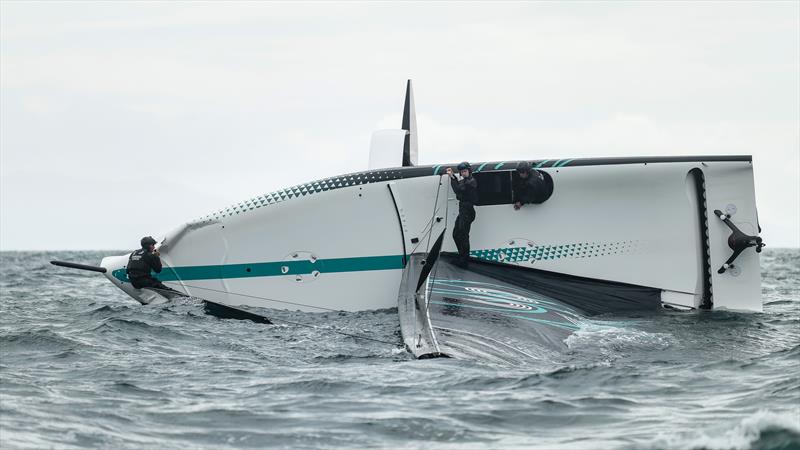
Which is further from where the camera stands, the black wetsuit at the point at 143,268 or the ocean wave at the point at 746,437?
the black wetsuit at the point at 143,268

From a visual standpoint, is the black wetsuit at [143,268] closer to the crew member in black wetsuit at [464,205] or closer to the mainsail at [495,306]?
the mainsail at [495,306]

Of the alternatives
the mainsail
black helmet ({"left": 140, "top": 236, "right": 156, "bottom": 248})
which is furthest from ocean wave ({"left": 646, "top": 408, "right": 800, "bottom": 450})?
black helmet ({"left": 140, "top": 236, "right": 156, "bottom": 248})

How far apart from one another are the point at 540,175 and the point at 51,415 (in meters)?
9.60

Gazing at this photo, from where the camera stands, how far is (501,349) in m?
11.7

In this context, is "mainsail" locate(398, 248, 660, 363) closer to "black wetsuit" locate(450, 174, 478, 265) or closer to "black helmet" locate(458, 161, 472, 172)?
"black wetsuit" locate(450, 174, 478, 265)

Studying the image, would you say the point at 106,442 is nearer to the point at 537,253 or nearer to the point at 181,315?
the point at 181,315

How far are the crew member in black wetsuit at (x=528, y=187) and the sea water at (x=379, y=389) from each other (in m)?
2.68

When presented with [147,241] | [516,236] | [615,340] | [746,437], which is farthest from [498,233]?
[746,437]

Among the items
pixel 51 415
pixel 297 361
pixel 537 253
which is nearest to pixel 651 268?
pixel 537 253

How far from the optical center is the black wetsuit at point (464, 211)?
1573cm

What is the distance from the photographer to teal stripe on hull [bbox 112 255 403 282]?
1645cm

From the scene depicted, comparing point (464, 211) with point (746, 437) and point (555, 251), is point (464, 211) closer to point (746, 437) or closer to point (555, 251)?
point (555, 251)

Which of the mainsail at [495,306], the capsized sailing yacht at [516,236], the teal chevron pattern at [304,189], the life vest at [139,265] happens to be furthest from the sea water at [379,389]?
the teal chevron pattern at [304,189]

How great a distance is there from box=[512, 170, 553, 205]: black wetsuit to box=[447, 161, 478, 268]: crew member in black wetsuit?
0.76m
